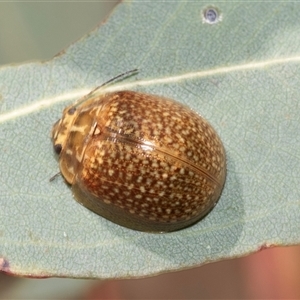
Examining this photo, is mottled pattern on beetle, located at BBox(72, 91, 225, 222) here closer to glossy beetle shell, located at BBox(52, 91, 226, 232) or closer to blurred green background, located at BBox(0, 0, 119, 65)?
glossy beetle shell, located at BBox(52, 91, 226, 232)

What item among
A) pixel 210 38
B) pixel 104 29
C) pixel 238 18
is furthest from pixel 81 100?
pixel 238 18

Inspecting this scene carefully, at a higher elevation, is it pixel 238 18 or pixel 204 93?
pixel 238 18

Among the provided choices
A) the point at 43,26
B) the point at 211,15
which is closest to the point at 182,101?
the point at 211,15

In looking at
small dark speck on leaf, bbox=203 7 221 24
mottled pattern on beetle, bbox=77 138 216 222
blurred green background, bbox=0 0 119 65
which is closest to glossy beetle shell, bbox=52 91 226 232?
mottled pattern on beetle, bbox=77 138 216 222

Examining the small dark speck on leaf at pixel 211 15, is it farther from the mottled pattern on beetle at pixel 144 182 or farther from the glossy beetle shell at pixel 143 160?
the mottled pattern on beetle at pixel 144 182

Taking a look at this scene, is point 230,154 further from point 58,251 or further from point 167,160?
point 58,251

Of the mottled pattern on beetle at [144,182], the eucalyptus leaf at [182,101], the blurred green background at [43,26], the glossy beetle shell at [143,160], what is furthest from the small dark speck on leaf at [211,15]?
the blurred green background at [43,26]

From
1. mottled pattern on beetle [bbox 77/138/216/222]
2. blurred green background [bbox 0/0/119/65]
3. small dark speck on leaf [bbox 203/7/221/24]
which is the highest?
small dark speck on leaf [bbox 203/7/221/24]
